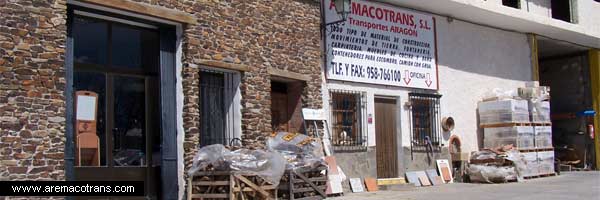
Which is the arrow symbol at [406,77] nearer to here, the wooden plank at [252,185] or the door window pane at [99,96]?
the wooden plank at [252,185]

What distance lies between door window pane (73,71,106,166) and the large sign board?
5.53 metres

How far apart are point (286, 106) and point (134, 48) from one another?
4074 millimetres

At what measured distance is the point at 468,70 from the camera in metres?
19.2

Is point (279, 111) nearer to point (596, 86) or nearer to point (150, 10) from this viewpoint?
point (150, 10)

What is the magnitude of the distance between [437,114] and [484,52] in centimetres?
334

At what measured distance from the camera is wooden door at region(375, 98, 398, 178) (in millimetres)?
16188

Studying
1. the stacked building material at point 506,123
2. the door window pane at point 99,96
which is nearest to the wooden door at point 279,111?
the door window pane at point 99,96

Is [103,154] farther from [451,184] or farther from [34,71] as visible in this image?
[451,184]

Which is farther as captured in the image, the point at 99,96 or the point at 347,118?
the point at 347,118

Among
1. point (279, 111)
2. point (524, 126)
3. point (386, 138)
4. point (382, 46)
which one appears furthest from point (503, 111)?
point (279, 111)

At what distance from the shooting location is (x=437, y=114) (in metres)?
17.8

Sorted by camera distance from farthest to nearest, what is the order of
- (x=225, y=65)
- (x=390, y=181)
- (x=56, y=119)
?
(x=390, y=181)
(x=225, y=65)
(x=56, y=119)

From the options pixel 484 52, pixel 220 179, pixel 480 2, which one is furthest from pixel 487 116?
pixel 220 179

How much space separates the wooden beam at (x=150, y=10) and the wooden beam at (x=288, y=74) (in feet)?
7.14
